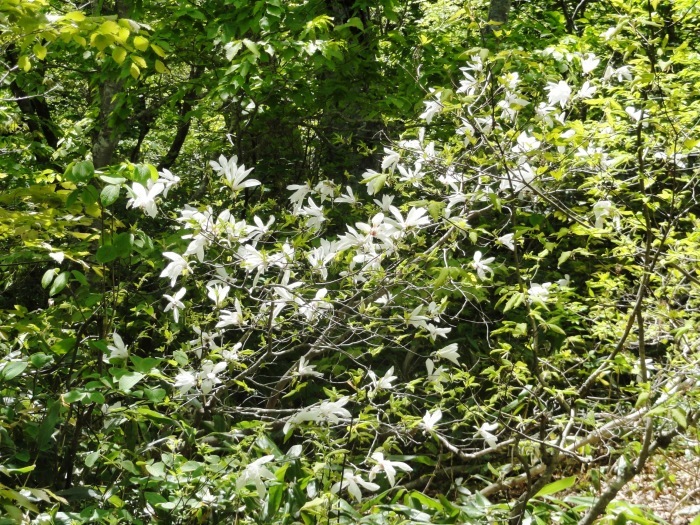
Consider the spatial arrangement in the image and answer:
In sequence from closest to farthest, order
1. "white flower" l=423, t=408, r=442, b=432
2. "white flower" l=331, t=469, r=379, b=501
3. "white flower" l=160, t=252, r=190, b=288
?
"white flower" l=331, t=469, r=379, b=501
"white flower" l=160, t=252, r=190, b=288
"white flower" l=423, t=408, r=442, b=432

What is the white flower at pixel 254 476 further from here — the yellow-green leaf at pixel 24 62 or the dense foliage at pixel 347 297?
the yellow-green leaf at pixel 24 62

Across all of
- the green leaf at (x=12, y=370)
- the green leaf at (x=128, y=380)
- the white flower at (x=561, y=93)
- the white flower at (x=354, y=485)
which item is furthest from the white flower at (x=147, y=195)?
the white flower at (x=561, y=93)

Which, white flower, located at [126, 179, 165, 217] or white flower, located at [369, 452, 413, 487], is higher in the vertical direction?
white flower, located at [126, 179, 165, 217]

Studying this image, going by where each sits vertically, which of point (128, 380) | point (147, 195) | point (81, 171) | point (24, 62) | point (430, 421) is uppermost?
point (24, 62)

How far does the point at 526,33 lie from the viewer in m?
5.78

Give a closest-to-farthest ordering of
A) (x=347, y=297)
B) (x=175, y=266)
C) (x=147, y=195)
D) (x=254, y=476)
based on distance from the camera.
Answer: (x=254, y=476) < (x=147, y=195) < (x=175, y=266) < (x=347, y=297)

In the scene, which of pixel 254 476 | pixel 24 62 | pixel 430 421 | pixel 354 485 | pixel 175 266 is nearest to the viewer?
pixel 254 476

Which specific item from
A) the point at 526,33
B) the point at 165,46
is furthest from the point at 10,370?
the point at 526,33

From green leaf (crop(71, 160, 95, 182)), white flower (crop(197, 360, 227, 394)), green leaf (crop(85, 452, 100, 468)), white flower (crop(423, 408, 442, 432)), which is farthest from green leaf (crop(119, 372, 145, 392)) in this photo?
white flower (crop(423, 408, 442, 432))

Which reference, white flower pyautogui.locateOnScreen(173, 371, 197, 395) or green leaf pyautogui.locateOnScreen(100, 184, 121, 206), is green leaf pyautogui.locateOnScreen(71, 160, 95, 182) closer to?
green leaf pyautogui.locateOnScreen(100, 184, 121, 206)

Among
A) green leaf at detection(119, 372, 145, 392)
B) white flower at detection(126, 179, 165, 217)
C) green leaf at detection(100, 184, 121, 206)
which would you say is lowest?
green leaf at detection(119, 372, 145, 392)

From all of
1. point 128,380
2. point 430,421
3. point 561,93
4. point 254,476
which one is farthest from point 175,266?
point 561,93

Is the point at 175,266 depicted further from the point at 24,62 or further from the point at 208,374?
the point at 24,62

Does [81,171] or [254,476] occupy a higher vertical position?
[81,171]
